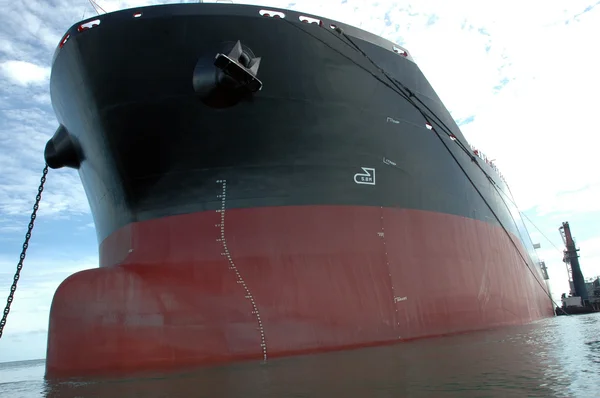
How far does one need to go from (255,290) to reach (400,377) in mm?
2814

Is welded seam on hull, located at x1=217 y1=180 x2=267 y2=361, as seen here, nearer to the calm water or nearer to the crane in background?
the calm water

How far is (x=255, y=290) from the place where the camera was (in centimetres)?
608

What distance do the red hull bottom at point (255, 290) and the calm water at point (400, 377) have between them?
0.58 meters

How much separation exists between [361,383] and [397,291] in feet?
11.6

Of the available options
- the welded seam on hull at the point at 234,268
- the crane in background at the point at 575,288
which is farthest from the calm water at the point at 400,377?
the crane in background at the point at 575,288

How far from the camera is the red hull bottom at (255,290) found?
18.3ft

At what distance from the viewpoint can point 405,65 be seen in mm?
8422

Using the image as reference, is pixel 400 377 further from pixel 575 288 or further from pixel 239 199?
pixel 575 288

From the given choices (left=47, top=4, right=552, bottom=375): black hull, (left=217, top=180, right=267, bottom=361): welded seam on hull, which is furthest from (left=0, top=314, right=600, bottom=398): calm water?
(left=47, top=4, right=552, bottom=375): black hull

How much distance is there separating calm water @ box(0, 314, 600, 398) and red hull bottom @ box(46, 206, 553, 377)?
1.89 ft

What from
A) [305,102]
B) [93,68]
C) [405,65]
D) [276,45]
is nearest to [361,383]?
[305,102]

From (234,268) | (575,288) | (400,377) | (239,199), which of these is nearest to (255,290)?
(234,268)

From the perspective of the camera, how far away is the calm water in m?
3.03

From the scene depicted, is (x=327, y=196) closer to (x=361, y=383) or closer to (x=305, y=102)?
(x=305, y=102)
